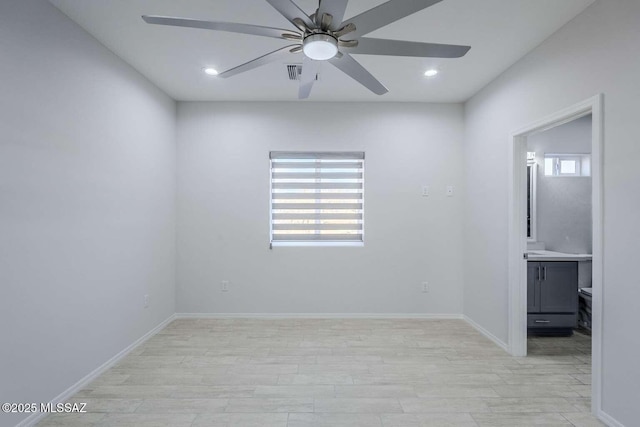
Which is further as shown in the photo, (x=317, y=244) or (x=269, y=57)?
(x=317, y=244)

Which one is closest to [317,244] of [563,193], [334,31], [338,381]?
[338,381]

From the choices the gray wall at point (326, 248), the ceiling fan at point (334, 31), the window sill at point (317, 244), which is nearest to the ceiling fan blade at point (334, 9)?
the ceiling fan at point (334, 31)

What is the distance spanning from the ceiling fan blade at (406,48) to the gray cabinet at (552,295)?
263 cm

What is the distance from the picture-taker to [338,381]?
7.95ft

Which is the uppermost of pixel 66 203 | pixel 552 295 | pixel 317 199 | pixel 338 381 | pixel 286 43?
pixel 286 43

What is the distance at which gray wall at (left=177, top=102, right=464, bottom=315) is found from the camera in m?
3.87

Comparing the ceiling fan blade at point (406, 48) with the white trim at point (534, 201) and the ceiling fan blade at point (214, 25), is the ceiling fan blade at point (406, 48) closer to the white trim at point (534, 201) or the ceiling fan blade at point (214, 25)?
the ceiling fan blade at point (214, 25)

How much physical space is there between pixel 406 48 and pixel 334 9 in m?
0.47

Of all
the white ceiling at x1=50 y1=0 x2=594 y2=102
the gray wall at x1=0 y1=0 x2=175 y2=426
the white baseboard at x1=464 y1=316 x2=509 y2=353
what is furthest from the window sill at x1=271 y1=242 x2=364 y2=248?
the white ceiling at x1=50 y1=0 x2=594 y2=102

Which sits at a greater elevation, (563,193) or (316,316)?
(563,193)

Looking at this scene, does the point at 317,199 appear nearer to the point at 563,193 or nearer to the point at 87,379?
the point at 87,379

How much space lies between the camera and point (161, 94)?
3.51m

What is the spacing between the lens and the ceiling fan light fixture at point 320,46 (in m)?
1.51

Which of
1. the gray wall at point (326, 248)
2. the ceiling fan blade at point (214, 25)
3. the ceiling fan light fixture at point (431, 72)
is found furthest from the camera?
the gray wall at point (326, 248)
